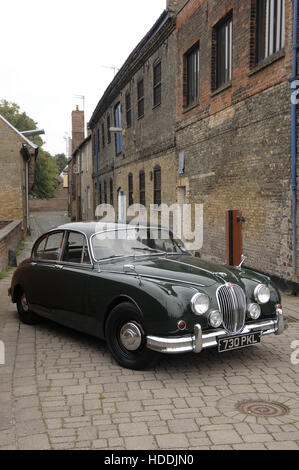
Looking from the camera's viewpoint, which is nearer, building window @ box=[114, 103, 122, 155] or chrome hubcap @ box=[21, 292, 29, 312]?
chrome hubcap @ box=[21, 292, 29, 312]

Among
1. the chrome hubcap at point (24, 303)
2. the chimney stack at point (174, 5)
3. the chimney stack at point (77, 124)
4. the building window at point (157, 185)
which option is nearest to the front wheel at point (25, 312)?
the chrome hubcap at point (24, 303)

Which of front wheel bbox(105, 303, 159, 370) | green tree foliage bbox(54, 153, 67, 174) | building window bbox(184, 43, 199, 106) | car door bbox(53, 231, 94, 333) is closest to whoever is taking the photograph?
front wheel bbox(105, 303, 159, 370)

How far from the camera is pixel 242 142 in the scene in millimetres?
10477

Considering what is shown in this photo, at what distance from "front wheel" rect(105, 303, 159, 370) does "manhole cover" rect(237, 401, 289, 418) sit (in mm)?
1063

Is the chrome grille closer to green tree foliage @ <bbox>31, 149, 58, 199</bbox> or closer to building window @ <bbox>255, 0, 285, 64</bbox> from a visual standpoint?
building window @ <bbox>255, 0, 285, 64</bbox>

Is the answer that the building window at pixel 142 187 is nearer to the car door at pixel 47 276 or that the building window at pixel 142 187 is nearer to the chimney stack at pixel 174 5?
the chimney stack at pixel 174 5

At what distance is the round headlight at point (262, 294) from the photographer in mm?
4930

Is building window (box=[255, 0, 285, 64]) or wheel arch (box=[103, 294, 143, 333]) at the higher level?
building window (box=[255, 0, 285, 64])

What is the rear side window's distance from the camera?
20.5 feet

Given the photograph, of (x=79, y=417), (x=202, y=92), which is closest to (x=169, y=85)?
(x=202, y=92)

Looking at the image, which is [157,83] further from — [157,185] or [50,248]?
[50,248]

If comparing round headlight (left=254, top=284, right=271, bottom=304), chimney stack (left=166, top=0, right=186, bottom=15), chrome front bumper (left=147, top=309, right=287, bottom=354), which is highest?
chimney stack (left=166, top=0, right=186, bottom=15)

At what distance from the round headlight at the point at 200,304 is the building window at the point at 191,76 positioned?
32.7ft

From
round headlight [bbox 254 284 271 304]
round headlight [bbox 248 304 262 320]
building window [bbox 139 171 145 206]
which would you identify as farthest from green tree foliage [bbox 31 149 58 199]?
round headlight [bbox 248 304 262 320]
